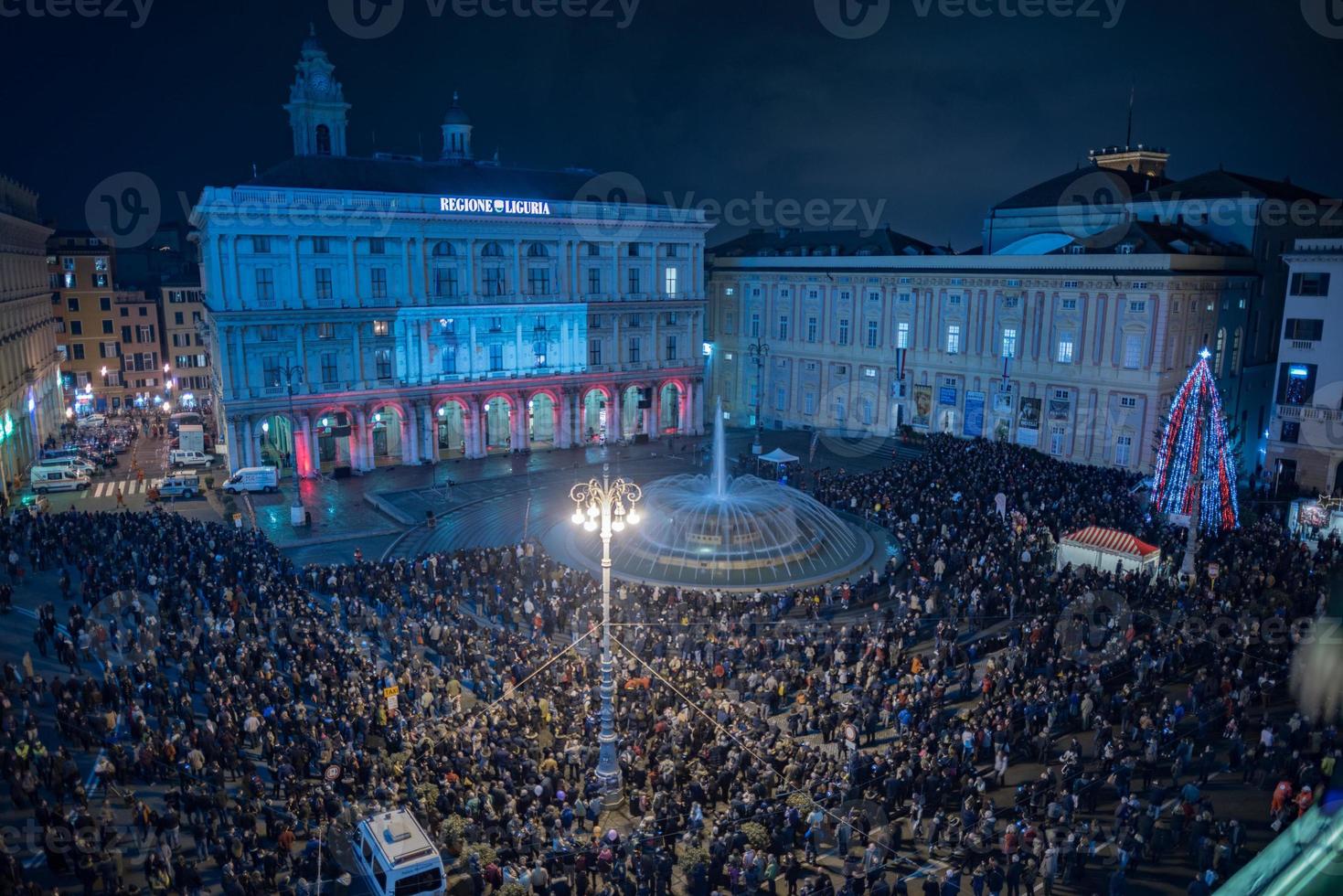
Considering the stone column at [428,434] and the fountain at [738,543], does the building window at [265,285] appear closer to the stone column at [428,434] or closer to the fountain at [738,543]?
the stone column at [428,434]

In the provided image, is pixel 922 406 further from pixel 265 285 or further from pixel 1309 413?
pixel 265 285

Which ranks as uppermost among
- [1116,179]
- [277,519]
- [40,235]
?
[1116,179]

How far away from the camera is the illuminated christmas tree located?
3369cm

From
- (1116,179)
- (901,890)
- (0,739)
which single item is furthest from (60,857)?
(1116,179)

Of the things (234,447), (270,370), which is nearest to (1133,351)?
(270,370)

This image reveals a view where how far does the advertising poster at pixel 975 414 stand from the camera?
184ft

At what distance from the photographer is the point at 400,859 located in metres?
15.4

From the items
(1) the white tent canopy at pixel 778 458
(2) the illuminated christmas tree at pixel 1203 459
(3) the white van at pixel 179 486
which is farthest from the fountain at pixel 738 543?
(3) the white van at pixel 179 486

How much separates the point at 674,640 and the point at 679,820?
9175 millimetres

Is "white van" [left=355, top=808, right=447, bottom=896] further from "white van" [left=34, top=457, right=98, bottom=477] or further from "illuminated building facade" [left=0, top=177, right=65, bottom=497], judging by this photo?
"white van" [left=34, top=457, right=98, bottom=477]

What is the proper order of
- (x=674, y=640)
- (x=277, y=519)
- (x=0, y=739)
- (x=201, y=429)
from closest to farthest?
1. (x=0, y=739)
2. (x=674, y=640)
3. (x=277, y=519)
4. (x=201, y=429)

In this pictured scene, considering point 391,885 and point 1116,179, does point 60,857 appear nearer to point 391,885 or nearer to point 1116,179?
point 391,885

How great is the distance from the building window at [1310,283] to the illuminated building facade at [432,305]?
34387 millimetres

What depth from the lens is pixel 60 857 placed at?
16.0 metres
